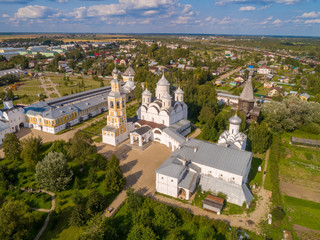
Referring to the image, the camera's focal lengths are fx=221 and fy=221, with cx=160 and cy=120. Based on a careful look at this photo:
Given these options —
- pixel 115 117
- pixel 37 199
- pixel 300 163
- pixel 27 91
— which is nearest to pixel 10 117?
pixel 115 117

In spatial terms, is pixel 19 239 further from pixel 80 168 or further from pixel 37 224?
pixel 80 168

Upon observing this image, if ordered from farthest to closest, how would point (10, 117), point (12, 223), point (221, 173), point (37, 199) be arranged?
point (10, 117) → point (221, 173) → point (37, 199) → point (12, 223)

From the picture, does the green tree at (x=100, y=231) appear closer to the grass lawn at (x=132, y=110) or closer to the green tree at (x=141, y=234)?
the green tree at (x=141, y=234)

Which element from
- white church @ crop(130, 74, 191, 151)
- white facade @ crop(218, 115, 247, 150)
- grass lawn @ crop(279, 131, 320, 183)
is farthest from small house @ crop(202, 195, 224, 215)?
grass lawn @ crop(279, 131, 320, 183)

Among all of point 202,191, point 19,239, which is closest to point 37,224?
point 19,239

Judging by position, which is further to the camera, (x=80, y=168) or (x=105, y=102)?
(x=105, y=102)

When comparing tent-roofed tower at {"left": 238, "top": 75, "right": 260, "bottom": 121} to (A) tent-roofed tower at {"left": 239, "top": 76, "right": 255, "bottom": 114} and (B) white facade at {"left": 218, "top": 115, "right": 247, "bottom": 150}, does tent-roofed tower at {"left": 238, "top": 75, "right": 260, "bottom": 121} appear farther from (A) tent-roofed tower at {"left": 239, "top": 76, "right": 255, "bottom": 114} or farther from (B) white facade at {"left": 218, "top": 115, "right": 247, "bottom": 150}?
(B) white facade at {"left": 218, "top": 115, "right": 247, "bottom": 150}

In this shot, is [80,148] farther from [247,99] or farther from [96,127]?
[247,99]
